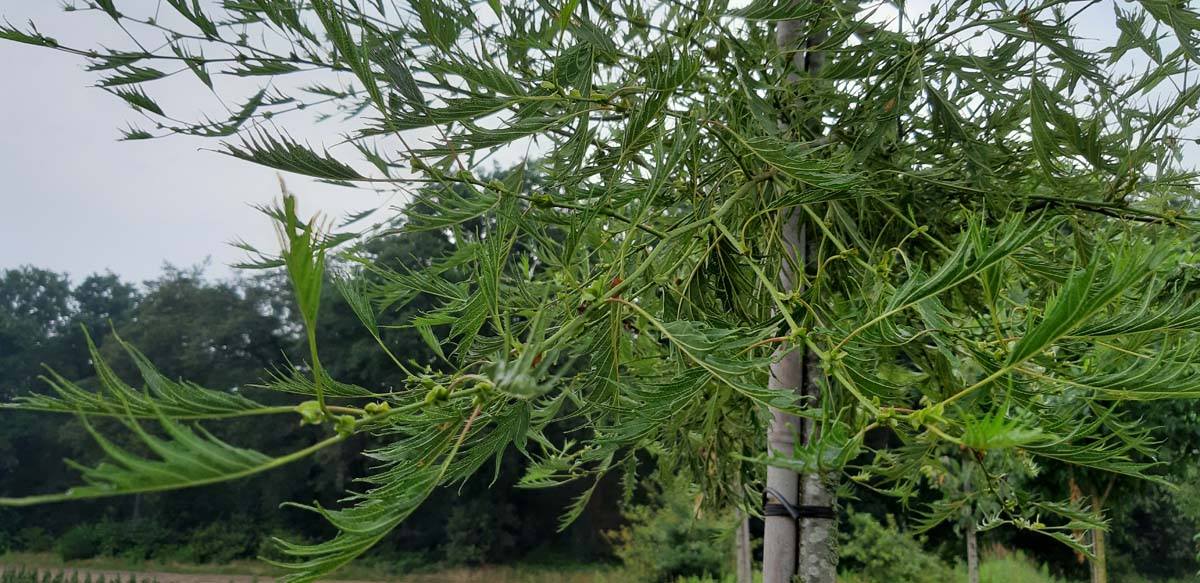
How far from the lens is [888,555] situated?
5461 mm

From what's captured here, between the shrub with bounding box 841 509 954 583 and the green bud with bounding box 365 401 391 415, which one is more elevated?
the green bud with bounding box 365 401 391 415

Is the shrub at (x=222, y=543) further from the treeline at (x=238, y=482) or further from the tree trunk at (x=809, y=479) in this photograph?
the tree trunk at (x=809, y=479)

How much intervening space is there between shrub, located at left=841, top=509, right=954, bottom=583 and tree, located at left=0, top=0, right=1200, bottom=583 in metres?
4.62

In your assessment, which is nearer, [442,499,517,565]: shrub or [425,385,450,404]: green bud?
[425,385,450,404]: green bud

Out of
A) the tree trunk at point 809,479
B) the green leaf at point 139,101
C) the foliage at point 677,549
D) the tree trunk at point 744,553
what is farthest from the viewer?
the foliage at point 677,549

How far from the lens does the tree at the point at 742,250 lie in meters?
0.46

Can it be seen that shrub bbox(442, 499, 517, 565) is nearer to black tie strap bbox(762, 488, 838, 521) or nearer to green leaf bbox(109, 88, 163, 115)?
black tie strap bbox(762, 488, 838, 521)

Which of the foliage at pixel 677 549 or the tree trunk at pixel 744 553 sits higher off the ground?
the tree trunk at pixel 744 553

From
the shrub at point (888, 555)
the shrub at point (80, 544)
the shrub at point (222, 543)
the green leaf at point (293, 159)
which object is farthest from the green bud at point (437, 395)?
the shrub at point (80, 544)

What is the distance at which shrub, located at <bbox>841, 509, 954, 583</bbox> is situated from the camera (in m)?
5.42

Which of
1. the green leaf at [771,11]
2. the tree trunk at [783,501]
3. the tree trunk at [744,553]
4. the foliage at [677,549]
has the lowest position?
the foliage at [677,549]

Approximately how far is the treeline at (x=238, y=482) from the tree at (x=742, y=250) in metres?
10.1

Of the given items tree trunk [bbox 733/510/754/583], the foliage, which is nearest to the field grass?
the foliage

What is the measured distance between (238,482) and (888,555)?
10.7 meters
